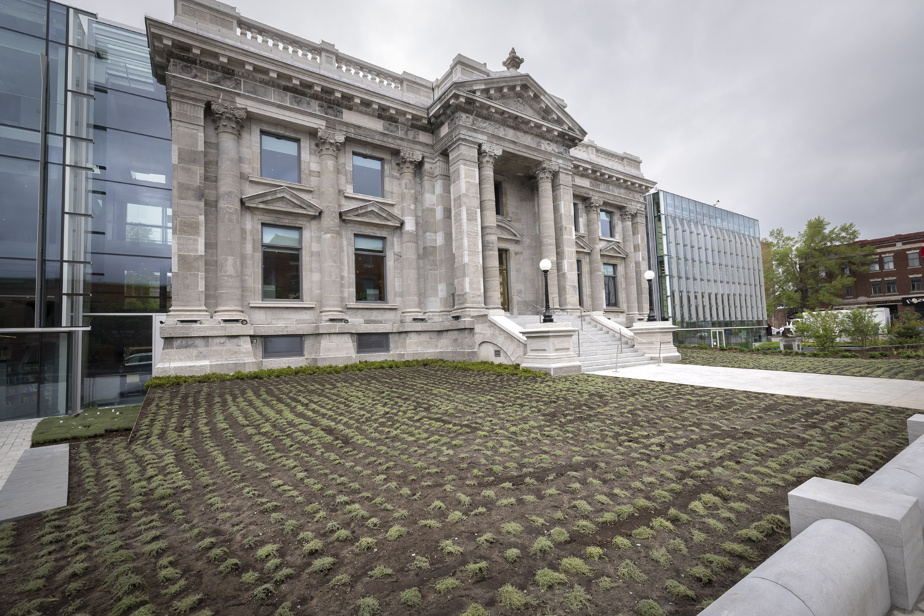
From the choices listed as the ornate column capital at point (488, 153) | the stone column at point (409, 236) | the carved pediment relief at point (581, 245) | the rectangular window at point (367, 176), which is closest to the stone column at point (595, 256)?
the carved pediment relief at point (581, 245)

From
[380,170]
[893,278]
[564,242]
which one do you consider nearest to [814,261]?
[893,278]

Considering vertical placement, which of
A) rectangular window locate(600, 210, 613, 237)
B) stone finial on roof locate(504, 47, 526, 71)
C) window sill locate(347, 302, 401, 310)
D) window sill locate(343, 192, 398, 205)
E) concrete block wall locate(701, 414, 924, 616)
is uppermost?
stone finial on roof locate(504, 47, 526, 71)

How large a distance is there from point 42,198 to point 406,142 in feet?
46.3

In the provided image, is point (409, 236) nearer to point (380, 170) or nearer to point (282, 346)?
point (380, 170)

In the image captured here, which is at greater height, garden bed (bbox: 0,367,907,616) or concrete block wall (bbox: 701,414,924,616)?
concrete block wall (bbox: 701,414,924,616)

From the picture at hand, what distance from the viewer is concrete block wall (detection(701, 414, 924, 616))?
5.83ft

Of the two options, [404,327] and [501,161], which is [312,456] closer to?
[404,327]

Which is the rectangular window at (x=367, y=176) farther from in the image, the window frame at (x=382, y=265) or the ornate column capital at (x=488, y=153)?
the ornate column capital at (x=488, y=153)

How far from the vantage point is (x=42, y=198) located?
45.8 ft

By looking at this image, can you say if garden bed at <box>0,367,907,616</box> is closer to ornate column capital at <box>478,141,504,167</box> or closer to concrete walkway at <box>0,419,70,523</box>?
concrete walkway at <box>0,419,70,523</box>

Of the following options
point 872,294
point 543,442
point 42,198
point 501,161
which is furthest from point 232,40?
point 872,294

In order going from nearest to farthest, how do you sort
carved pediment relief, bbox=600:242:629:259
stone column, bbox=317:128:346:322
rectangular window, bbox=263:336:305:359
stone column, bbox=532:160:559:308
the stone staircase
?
the stone staircase
rectangular window, bbox=263:336:305:359
stone column, bbox=317:128:346:322
stone column, bbox=532:160:559:308
carved pediment relief, bbox=600:242:629:259

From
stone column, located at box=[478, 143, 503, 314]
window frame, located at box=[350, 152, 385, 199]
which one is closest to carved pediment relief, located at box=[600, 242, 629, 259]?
stone column, located at box=[478, 143, 503, 314]

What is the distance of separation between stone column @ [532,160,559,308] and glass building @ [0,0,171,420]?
1767 cm
